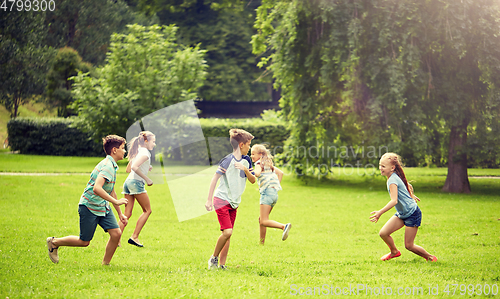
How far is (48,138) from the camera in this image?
2795cm

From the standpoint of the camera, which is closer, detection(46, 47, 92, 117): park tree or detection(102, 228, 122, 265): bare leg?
detection(102, 228, 122, 265): bare leg

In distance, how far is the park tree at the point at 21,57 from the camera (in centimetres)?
2894

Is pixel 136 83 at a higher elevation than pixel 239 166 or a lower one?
higher

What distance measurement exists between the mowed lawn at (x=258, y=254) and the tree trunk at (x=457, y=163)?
181 cm

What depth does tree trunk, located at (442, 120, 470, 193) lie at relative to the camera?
1554cm

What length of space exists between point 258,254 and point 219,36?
33.9 meters

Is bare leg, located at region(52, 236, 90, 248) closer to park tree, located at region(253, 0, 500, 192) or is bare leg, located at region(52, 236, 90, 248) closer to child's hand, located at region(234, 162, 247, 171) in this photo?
child's hand, located at region(234, 162, 247, 171)

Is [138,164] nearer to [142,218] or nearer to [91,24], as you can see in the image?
[142,218]

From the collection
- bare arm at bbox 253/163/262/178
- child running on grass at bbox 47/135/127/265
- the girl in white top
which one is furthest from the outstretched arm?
the girl in white top

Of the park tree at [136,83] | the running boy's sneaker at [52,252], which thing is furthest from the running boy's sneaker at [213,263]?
the park tree at [136,83]

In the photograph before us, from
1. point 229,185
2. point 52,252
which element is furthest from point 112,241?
point 229,185

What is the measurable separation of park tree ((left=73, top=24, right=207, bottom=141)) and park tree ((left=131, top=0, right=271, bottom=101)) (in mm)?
14542

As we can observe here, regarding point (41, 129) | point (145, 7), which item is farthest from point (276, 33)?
point (145, 7)

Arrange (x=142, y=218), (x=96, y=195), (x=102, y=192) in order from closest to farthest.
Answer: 1. (x=102, y=192)
2. (x=96, y=195)
3. (x=142, y=218)
